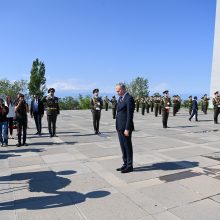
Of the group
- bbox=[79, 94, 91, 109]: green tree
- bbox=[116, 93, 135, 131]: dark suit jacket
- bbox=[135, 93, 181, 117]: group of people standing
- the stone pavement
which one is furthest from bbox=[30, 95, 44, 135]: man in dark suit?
bbox=[79, 94, 91, 109]: green tree

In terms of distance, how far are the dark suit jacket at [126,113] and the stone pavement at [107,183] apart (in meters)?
1.01

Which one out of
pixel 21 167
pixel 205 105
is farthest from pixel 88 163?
pixel 205 105

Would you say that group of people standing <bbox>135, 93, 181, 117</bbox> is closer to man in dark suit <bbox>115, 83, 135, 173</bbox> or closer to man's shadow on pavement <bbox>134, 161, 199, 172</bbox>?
man's shadow on pavement <bbox>134, 161, 199, 172</bbox>

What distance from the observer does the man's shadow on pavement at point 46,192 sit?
458cm

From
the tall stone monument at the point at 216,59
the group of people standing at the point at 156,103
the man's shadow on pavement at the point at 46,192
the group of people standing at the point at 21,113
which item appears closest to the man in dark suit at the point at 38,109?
the group of people standing at the point at 21,113

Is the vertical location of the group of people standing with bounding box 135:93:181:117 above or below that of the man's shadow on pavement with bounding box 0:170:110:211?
above

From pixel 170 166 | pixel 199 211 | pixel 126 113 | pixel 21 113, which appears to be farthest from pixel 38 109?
pixel 199 211

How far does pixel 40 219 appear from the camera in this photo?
4.06 meters

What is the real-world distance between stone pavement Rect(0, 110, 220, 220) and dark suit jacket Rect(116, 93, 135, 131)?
1.01 meters

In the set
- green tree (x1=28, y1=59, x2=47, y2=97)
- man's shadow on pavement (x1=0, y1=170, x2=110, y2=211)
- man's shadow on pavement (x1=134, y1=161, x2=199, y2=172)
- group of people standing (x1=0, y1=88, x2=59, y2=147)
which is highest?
green tree (x1=28, y1=59, x2=47, y2=97)

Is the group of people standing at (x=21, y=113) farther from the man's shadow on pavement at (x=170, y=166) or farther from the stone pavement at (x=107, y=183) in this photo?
the man's shadow on pavement at (x=170, y=166)

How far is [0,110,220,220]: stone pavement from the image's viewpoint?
4.29 m

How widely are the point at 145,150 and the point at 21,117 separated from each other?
4.06 metres

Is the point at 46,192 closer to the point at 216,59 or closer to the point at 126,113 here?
the point at 126,113
